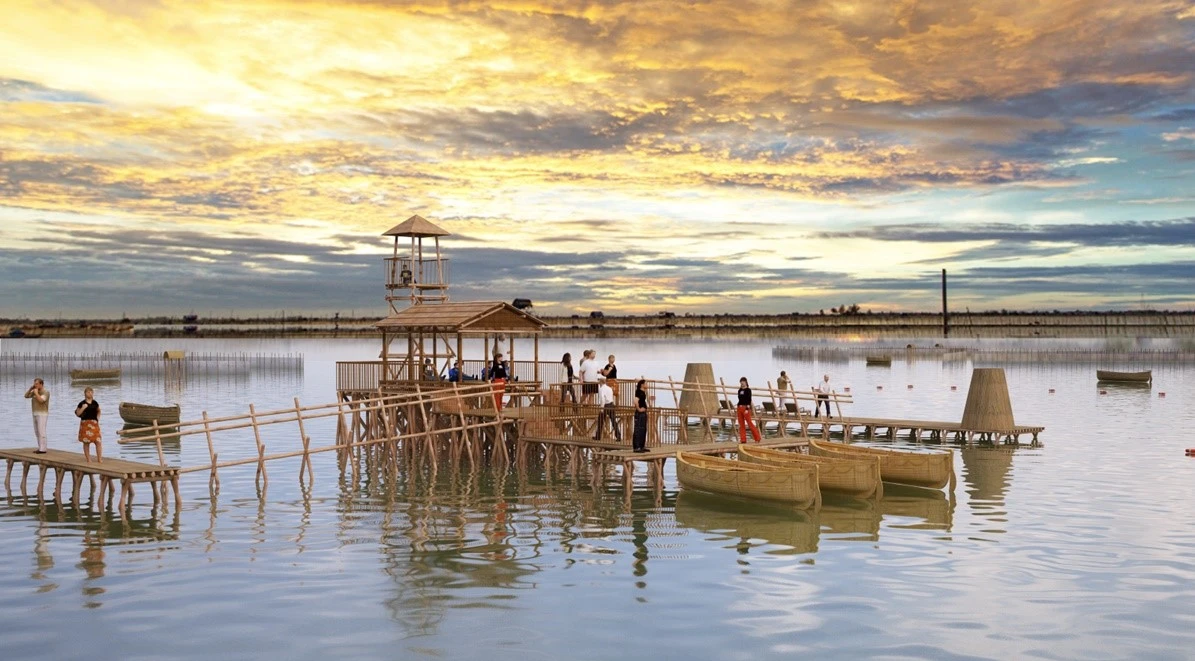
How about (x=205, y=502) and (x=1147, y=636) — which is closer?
(x=1147, y=636)

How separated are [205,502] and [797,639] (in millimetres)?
18046

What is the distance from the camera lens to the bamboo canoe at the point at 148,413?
52062 millimetres

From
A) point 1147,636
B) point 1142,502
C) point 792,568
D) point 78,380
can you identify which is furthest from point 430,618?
point 78,380

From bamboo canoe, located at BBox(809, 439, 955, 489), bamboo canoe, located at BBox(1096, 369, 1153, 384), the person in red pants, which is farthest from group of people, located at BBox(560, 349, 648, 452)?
bamboo canoe, located at BBox(1096, 369, 1153, 384)

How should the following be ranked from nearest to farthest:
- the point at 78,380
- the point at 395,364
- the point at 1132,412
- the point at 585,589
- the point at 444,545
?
the point at 585,589 < the point at 444,545 < the point at 395,364 < the point at 1132,412 < the point at 78,380

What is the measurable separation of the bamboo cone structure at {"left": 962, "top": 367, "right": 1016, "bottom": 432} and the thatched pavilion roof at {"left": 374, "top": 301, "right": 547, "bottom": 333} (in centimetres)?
1872

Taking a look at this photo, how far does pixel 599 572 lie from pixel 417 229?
25.9m

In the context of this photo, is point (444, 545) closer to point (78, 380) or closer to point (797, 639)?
point (797, 639)

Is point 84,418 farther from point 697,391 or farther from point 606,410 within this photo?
point 697,391

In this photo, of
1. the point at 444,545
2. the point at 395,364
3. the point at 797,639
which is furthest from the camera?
the point at 395,364

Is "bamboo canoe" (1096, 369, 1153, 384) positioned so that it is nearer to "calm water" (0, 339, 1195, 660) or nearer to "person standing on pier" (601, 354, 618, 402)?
"calm water" (0, 339, 1195, 660)

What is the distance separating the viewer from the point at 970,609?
16.7 m

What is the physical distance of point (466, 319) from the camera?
35.6m

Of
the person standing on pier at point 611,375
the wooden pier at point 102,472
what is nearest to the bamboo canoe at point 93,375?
the wooden pier at point 102,472
